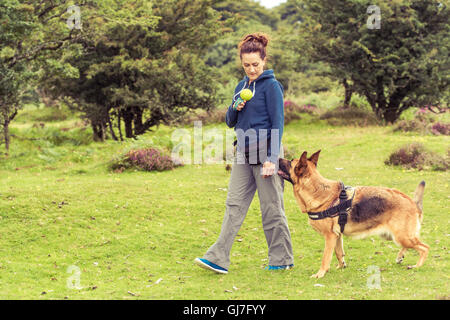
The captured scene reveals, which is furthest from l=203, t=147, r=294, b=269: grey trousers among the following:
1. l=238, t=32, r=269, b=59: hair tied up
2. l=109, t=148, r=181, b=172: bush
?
l=109, t=148, r=181, b=172: bush

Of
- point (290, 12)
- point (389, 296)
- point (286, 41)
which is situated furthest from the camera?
point (290, 12)

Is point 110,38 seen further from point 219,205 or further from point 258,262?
point 258,262

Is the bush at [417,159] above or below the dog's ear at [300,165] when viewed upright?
below

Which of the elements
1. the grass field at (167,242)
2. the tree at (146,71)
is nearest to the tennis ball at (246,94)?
the grass field at (167,242)

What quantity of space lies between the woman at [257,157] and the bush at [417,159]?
27.3 ft

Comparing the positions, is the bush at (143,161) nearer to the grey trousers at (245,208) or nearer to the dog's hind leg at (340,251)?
the grey trousers at (245,208)

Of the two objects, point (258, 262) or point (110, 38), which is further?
point (110, 38)

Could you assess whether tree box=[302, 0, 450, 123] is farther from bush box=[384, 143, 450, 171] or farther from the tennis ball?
the tennis ball

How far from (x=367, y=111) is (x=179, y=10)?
33.2 feet

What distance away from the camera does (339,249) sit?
671 centimetres

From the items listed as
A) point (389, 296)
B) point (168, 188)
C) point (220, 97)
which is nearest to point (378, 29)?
point (220, 97)

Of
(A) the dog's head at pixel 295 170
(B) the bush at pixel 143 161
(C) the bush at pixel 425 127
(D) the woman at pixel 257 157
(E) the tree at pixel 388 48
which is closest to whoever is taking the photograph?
(D) the woman at pixel 257 157

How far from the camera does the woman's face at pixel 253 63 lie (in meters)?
6.21

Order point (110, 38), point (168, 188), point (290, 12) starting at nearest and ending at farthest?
point (168, 188), point (110, 38), point (290, 12)
